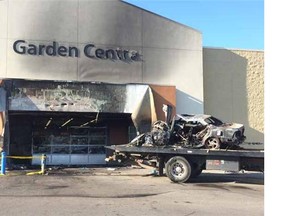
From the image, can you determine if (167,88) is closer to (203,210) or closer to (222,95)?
(222,95)

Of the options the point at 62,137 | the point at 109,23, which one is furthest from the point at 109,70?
the point at 62,137

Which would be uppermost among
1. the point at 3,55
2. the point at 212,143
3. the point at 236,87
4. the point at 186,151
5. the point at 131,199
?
the point at 3,55

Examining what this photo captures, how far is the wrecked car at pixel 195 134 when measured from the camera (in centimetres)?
1557

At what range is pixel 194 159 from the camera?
622 inches

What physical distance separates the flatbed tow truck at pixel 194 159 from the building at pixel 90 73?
7.35 m

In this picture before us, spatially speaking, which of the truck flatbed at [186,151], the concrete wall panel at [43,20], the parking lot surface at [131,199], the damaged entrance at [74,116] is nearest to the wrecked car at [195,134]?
the truck flatbed at [186,151]

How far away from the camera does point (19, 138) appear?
26.1m

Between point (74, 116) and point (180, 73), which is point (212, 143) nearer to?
point (180, 73)

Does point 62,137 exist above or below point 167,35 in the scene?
below

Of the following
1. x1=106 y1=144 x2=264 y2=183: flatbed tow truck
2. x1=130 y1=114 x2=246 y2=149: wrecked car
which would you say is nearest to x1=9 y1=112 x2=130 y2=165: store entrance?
x1=130 y1=114 x2=246 y2=149: wrecked car

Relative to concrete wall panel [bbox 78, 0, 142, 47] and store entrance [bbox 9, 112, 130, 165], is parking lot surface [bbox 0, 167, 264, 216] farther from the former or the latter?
store entrance [bbox 9, 112, 130, 165]

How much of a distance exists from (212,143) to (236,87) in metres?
12.1

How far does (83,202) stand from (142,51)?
51.9 ft

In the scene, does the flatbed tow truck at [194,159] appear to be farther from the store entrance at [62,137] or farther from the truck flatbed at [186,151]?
the store entrance at [62,137]
